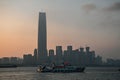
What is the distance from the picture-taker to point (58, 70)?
191875mm

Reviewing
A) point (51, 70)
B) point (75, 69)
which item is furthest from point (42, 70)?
point (75, 69)

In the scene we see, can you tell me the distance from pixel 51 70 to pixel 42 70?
6.06 meters

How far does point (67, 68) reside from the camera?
635 ft

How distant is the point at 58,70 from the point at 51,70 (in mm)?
7981

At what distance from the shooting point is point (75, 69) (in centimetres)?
19575

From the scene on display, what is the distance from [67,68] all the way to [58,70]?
239 inches

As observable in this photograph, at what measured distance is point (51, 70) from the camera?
198375 millimetres

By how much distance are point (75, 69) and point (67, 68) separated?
5.67 m

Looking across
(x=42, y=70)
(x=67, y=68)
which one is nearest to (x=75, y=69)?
(x=67, y=68)

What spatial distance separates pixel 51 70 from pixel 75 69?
619 inches

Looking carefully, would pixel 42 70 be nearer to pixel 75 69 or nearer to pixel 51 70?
pixel 51 70

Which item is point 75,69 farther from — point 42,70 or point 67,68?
point 42,70

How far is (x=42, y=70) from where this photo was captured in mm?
199625

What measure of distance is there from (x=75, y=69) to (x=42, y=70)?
21776mm
